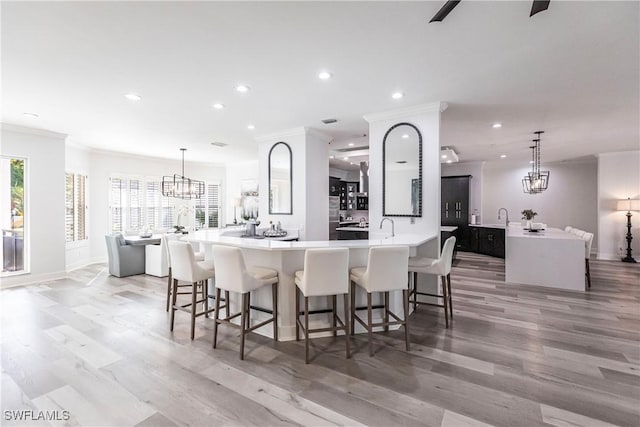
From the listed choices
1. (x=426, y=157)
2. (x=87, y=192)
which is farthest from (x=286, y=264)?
(x=87, y=192)

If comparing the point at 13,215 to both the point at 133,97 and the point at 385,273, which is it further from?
the point at 385,273

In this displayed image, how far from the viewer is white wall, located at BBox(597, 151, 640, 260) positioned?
7.23m

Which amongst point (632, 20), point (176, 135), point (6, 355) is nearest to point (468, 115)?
point (632, 20)

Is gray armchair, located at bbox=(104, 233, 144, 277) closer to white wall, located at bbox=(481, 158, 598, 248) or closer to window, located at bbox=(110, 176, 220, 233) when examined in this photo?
window, located at bbox=(110, 176, 220, 233)

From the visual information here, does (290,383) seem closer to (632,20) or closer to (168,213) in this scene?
(632,20)

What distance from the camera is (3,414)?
79.7 inches

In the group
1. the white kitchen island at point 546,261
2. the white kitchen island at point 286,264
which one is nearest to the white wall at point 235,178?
the white kitchen island at point 286,264

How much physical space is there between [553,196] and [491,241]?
3.02m

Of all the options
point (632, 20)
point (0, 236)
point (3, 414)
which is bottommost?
point (3, 414)

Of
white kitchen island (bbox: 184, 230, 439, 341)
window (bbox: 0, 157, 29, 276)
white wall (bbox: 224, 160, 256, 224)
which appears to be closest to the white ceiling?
window (bbox: 0, 157, 29, 276)

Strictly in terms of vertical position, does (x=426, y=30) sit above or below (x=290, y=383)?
above

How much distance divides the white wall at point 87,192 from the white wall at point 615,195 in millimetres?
12689

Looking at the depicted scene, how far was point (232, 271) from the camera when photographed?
110 inches

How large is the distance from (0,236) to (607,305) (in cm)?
1010
